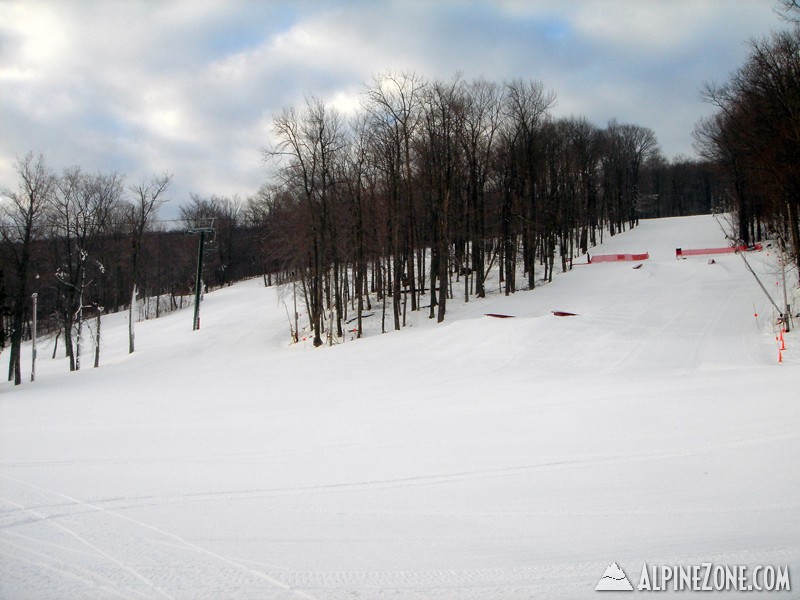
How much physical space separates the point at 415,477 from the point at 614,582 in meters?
3.59

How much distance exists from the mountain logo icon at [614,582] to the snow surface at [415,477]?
0.13 metres

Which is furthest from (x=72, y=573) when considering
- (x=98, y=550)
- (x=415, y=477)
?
(x=415, y=477)

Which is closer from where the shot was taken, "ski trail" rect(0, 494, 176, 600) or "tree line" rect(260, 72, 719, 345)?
"ski trail" rect(0, 494, 176, 600)

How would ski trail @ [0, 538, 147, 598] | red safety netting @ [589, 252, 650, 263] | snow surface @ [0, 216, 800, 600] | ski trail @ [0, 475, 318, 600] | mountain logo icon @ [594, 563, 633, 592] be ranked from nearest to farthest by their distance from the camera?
1. mountain logo icon @ [594, 563, 633, 592]
2. ski trail @ [0, 475, 318, 600]
3. ski trail @ [0, 538, 147, 598]
4. snow surface @ [0, 216, 800, 600]
5. red safety netting @ [589, 252, 650, 263]

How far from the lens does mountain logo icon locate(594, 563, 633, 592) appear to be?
15.7 ft

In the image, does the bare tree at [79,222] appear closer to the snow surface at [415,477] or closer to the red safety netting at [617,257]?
the snow surface at [415,477]

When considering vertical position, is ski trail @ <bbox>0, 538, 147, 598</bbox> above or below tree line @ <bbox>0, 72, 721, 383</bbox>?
below

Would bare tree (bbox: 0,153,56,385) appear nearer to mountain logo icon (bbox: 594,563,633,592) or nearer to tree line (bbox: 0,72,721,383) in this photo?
tree line (bbox: 0,72,721,383)

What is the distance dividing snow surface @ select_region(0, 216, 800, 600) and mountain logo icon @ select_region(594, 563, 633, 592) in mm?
132

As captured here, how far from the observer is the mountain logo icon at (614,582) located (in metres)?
4.78

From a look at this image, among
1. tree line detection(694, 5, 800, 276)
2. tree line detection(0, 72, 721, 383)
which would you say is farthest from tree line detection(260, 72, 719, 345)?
tree line detection(694, 5, 800, 276)

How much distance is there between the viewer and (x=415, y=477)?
8.04m

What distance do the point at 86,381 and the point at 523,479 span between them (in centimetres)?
2410

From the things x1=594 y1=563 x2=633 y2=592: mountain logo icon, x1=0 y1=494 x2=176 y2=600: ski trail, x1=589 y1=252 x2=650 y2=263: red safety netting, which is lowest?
x1=0 y1=494 x2=176 y2=600: ski trail
